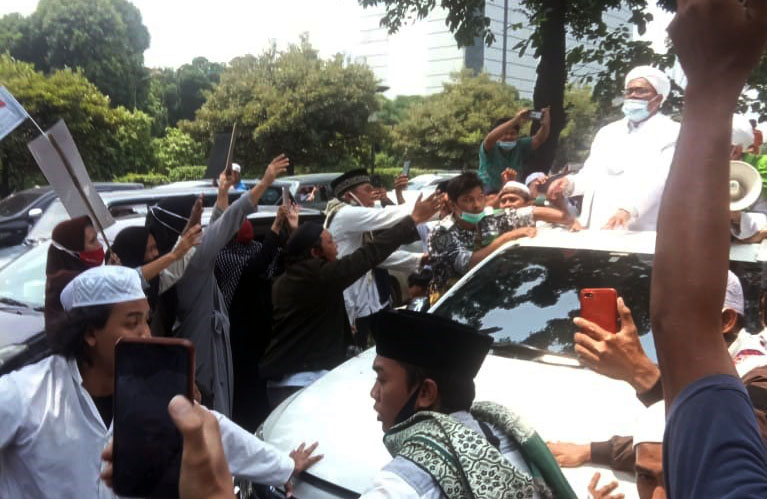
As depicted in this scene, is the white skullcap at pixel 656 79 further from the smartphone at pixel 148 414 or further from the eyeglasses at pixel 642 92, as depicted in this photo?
the smartphone at pixel 148 414

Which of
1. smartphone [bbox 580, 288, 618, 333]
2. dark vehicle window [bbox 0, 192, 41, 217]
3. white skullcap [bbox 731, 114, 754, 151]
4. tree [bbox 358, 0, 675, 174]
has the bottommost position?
dark vehicle window [bbox 0, 192, 41, 217]

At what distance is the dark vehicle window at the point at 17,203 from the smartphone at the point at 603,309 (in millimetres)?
10642

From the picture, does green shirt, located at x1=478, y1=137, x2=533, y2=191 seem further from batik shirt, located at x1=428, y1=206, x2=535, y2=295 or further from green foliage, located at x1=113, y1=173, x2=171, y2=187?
green foliage, located at x1=113, y1=173, x2=171, y2=187

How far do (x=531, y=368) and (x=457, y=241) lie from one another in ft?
5.00

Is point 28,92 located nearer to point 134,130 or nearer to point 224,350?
point 134,130

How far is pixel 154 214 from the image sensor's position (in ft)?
13.8

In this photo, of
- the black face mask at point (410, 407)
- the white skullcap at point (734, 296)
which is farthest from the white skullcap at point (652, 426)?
the white skullcap at point (734, 296)

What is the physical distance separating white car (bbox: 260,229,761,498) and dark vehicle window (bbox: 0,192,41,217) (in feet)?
29.0

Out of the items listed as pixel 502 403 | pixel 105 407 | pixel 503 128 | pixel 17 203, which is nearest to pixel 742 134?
pixel 503 128

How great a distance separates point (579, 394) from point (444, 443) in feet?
5.23

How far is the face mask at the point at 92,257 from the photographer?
11.9ft

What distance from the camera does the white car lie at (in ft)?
8.76

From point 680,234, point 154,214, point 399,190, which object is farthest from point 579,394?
point 399,190

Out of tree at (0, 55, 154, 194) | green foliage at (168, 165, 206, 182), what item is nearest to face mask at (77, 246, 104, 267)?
tree at (0, 55, 154, 194)
